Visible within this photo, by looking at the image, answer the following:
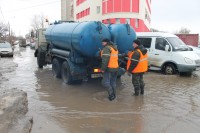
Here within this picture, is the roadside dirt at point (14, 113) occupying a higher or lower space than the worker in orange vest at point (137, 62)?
lower

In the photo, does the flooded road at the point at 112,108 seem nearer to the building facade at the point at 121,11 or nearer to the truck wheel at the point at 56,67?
the truck wheel at the point at 56,67

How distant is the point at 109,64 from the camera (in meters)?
7.84

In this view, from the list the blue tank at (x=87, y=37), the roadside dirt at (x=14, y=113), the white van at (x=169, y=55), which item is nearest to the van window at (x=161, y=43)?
the white van at (x=169, y=55)

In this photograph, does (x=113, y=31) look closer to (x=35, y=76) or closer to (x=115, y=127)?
(x=115, y=127)

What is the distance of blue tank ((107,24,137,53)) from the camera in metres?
9.30

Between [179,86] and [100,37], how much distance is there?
3.71 metres

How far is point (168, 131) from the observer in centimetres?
560

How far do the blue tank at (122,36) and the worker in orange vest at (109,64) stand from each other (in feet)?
4.74

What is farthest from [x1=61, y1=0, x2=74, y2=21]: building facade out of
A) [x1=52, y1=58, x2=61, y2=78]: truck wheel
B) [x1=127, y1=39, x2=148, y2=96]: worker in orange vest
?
[x1=127, y1=39, x2=148, y2=96]: worker in orange vest

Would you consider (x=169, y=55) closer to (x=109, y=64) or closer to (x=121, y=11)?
(x=109, y=64)

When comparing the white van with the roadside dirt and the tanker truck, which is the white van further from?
the roadside dirt

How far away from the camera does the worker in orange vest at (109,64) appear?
25.4ft

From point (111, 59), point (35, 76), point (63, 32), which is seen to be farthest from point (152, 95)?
point (35, 76)

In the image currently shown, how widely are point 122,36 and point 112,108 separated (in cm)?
294
